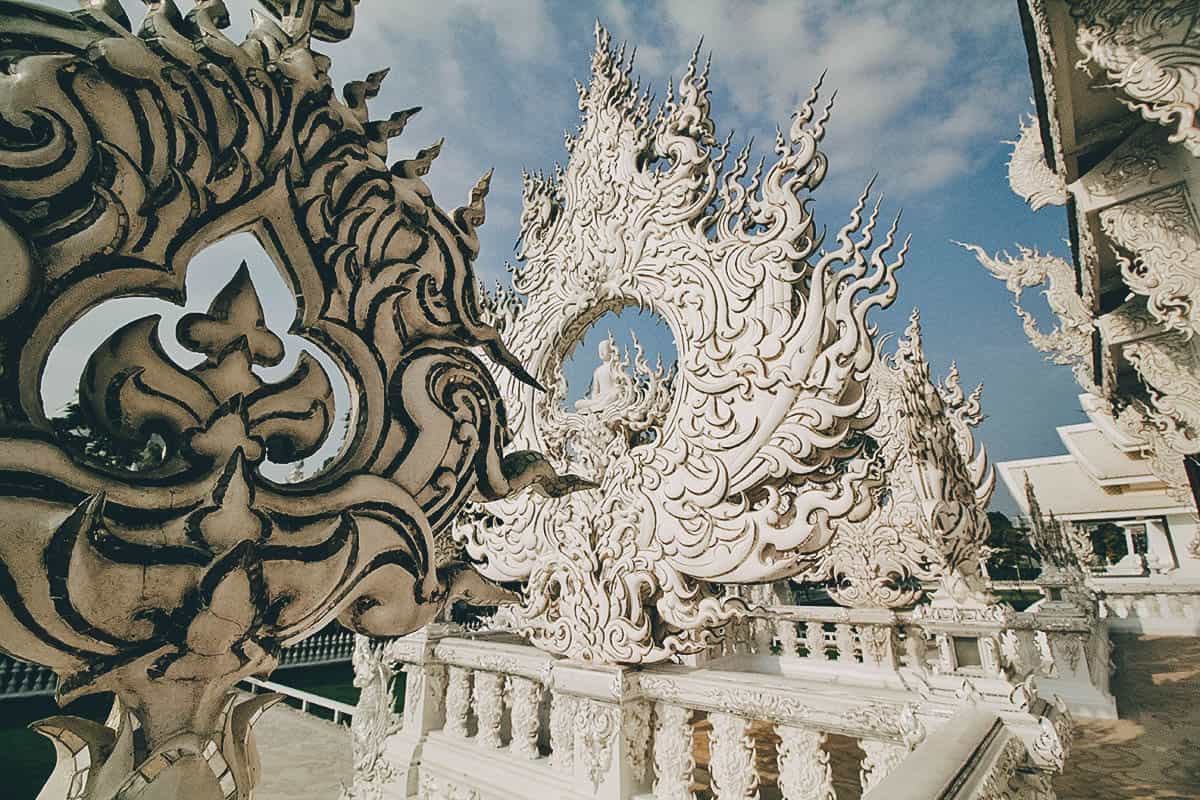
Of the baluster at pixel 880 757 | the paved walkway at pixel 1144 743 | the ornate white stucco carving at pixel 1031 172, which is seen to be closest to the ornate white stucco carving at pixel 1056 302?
the ornate white stucco carving at pixel 1031 172

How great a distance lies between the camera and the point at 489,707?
339 cm

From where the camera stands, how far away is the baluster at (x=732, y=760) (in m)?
2.46

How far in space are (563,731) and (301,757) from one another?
3806mm

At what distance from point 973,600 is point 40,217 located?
640 centimetres

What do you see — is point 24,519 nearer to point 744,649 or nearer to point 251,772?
point 251,772

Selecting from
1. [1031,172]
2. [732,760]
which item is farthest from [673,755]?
[1031,172]

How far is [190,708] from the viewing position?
0.74 metres

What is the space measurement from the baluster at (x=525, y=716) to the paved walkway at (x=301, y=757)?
1.88 meters

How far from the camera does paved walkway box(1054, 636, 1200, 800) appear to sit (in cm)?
366

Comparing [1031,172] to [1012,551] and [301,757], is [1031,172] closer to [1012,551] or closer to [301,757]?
[301,757]

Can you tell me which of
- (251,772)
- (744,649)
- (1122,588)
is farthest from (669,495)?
(1122,588)

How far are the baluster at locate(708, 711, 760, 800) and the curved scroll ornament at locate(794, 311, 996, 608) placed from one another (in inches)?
83.1

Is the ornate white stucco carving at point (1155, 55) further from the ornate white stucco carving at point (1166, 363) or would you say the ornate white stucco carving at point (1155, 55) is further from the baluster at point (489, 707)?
the baluster at point (489, 707)

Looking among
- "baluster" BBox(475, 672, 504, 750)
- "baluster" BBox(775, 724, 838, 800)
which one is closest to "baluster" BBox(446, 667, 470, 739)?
A: "baluster" BBox(475, 672, 504, 750)
